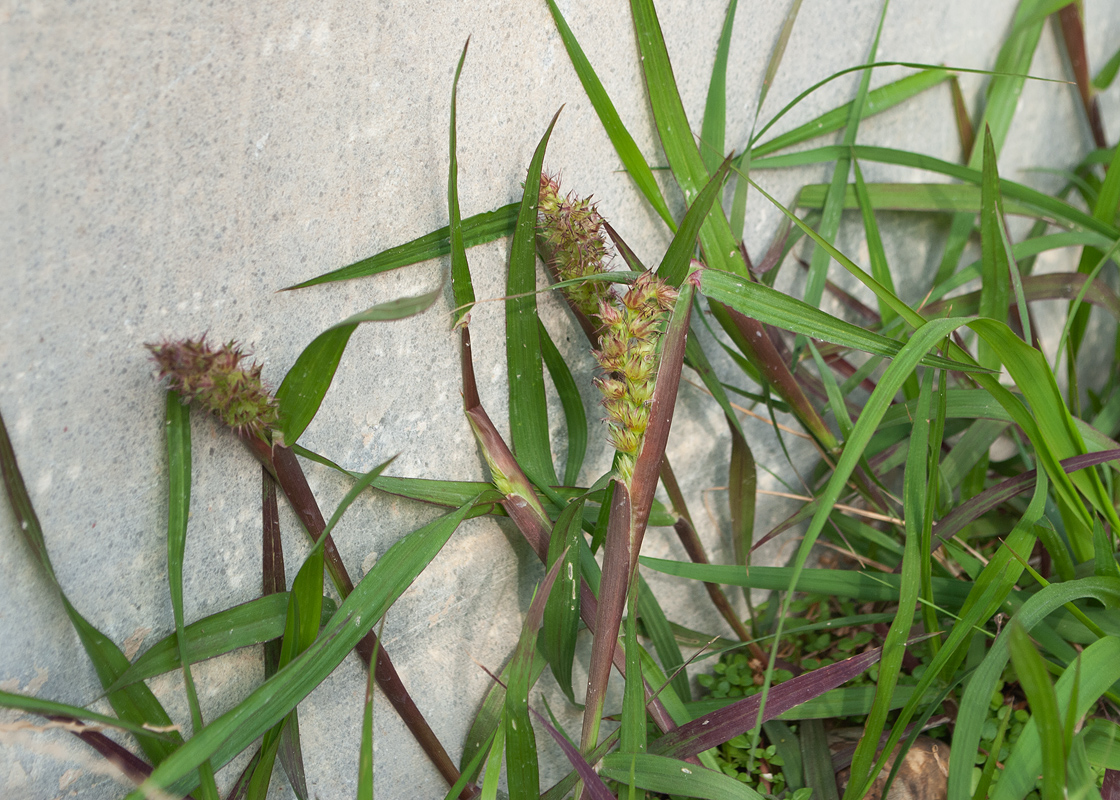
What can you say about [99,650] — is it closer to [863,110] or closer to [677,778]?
[677,778]

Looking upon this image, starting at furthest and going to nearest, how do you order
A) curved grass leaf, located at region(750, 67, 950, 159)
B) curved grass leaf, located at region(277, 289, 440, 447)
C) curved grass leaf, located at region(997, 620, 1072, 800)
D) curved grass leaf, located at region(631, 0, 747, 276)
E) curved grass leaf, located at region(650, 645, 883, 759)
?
1. curved grass leaf, located at region(750, 67, 950, 159)
2. curved grass leaf, located at region(631, 0, 747, 276)
3. curved grass leaf, located at region(650, 645, 883, 759)
4. curved grass leaf, located at region(277, 289, 440, 447)
5. curved grass leaf, located at region(997, 620, 1072, 800)

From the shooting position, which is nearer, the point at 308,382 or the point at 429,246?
the point at 308,382

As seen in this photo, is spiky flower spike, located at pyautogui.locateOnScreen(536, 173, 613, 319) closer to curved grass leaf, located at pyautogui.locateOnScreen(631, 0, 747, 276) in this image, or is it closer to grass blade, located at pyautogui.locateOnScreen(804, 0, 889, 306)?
curved grass leaf, located at pyautogui.locateOnScreen(631, 0, 747, 276)

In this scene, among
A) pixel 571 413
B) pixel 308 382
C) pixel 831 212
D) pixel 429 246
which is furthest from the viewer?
pixel 831 212

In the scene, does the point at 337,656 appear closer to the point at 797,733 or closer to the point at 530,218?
the point at 530,218

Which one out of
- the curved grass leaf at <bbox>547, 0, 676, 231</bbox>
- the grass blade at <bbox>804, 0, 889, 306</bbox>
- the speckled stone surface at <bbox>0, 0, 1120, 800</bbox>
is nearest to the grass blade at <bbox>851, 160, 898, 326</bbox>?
the grass blade at <bbox>804, 0, 889, 306</bbox>

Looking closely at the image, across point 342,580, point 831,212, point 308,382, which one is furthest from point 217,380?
point 831,212
